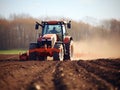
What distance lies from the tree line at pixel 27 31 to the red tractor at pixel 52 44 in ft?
146

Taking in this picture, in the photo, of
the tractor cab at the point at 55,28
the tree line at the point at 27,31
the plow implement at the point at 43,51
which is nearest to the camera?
the plow implement at the point at 43,51

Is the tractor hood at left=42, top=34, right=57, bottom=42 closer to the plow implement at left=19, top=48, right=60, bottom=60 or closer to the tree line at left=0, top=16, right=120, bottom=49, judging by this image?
the plow implement at left=19, top=48, right=60, bottom=60

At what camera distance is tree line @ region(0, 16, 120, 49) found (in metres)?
62.7

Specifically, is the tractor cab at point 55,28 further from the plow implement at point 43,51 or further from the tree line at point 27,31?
the tree line at point 27,31

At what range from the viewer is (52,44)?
16.8 m

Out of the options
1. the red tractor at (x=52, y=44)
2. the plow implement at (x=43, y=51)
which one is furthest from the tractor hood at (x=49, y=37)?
the plow implement at (x=43, y=51)

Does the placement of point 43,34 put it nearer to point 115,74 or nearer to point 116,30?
point 115,74

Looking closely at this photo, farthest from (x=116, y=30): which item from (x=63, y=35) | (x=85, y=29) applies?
(x=63, y=35)

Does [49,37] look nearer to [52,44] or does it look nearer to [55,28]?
[52,44]

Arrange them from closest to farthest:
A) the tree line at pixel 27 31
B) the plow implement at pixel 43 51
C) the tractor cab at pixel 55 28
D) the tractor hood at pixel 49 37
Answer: the plow implement at pixel 43 51
the tractor hood at pixel 49 37
the tractor cab at pixel 55 28
the tree line at pixel 27 31

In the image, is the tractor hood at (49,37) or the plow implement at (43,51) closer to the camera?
the plow implement at (43,51)

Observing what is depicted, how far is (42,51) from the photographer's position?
16375mm

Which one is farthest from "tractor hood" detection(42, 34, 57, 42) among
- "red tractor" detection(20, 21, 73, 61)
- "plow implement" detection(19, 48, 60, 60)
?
"plow implement" detection(19, 48, 60, 60)

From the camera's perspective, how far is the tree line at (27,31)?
62.7 metres
